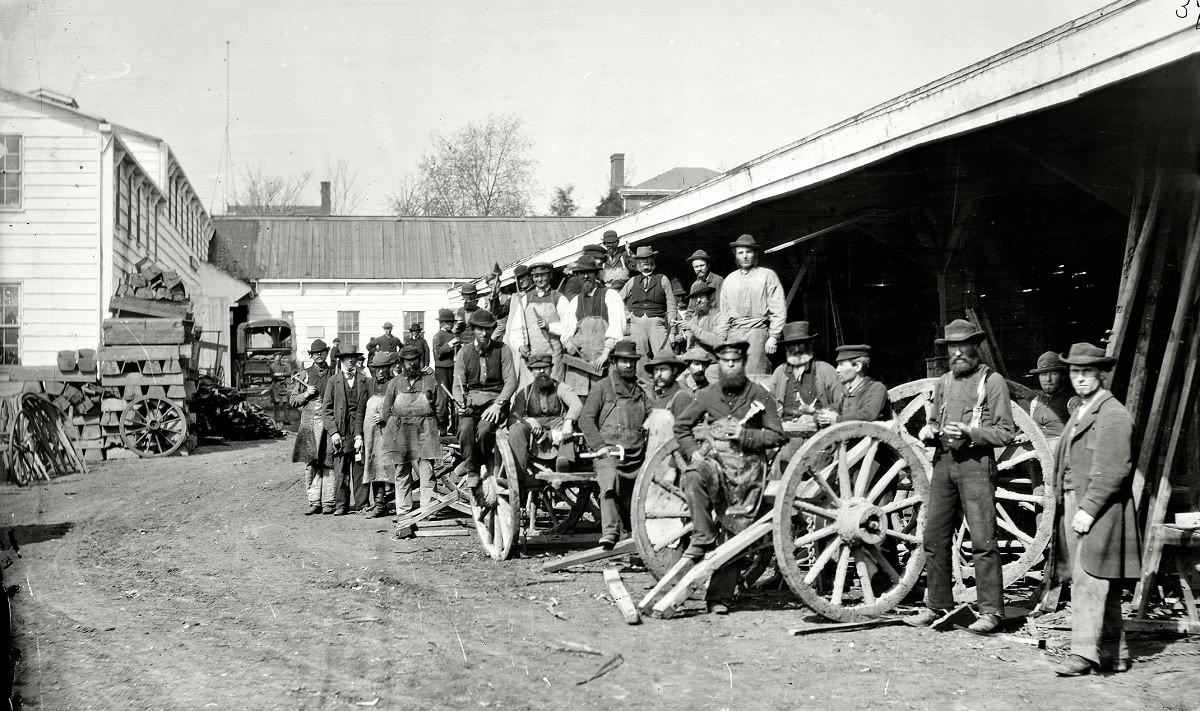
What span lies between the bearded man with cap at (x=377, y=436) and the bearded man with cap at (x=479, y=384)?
2126 millimetres

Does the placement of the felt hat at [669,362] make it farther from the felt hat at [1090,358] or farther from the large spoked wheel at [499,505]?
the felt hat at [1090,358]

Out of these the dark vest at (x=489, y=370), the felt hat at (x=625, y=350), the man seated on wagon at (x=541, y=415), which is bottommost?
the man seated on wagon at (x=541, y=415)

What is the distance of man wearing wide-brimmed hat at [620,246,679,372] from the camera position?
11.3 metres

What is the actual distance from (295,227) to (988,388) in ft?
121

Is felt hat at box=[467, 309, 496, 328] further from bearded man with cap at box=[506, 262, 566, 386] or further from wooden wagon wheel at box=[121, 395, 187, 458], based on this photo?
wooden wagon wheel at box=[121, 395, 187, 458]

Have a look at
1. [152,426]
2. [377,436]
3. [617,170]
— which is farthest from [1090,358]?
[617,170]

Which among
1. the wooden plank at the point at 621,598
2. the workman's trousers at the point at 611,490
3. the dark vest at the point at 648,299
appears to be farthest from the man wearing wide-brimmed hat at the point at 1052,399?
the dark vest at the point at 648,299

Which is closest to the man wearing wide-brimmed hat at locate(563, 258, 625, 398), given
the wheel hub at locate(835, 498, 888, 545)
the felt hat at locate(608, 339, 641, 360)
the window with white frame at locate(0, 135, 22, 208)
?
the felt hat at locate(608, 339, 641, 360)

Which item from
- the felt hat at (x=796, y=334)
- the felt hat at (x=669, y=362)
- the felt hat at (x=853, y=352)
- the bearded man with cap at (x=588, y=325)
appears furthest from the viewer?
the bearded man with cap at (x=588, y=325)

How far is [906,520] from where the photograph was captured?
24.4 feet

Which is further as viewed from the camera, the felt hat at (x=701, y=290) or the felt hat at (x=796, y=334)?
the felt hat at (x=701, y=290)

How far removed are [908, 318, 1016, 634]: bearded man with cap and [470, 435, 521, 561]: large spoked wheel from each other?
373cm

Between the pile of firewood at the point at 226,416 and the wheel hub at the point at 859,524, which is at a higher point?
the wheel hub at the point at 859,524

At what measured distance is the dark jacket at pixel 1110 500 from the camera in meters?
5.60
